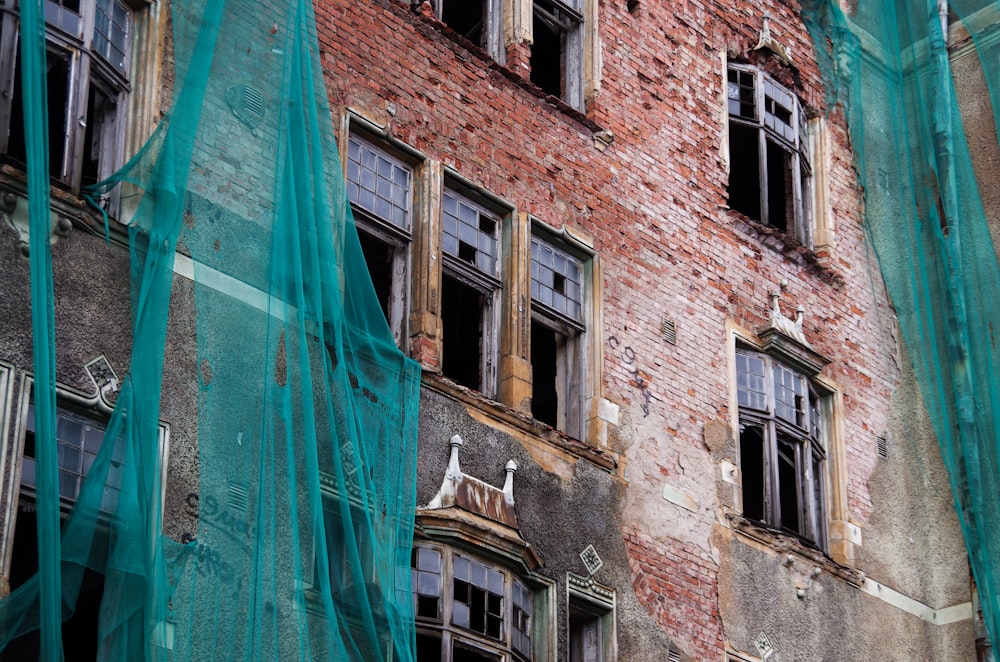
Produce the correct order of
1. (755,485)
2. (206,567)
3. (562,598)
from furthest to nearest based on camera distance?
(755,485)
(562,598)
(206,567)

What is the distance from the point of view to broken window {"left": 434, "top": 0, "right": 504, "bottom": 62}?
1650 cm

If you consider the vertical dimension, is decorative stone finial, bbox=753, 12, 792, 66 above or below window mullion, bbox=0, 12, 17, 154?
above

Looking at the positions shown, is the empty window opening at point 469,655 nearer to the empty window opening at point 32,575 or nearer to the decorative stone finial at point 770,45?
the empty window opening at point 32,575

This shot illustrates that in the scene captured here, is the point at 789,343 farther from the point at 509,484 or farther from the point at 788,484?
the point at 509,484

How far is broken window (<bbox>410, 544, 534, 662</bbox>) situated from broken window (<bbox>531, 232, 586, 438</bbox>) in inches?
80.7

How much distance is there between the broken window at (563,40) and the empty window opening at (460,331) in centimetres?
204

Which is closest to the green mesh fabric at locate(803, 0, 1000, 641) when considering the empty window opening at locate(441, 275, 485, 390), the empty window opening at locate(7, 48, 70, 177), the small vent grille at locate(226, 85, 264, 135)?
the empty window opening at locate(441, 275, 485, 390)

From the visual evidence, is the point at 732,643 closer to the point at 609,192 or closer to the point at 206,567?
the point at 609,192

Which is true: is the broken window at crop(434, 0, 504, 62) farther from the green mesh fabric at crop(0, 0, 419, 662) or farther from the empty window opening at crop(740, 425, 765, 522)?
the empty window opening at crop(740, 425, 765, 522)

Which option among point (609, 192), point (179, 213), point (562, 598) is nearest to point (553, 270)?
point (609, 192)

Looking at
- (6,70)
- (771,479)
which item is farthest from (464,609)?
(6,70)

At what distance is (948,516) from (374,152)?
672cm

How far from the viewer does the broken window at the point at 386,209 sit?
14.5 metres

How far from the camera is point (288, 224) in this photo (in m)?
Result: 12.7
